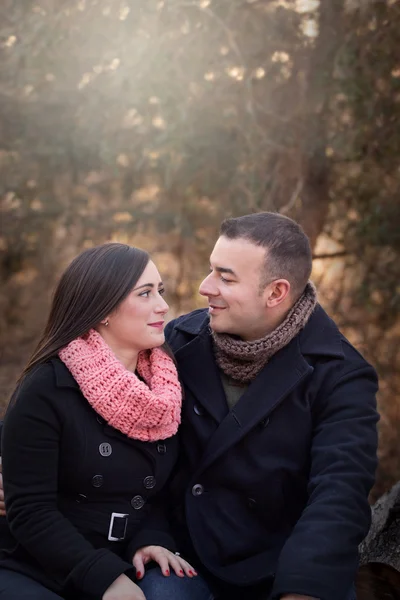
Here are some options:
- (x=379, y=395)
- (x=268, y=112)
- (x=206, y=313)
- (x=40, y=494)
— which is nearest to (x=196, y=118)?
(x=268, y=112)

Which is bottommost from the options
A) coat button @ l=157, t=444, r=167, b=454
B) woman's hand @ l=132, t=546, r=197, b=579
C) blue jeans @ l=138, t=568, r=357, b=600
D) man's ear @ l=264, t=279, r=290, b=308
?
blue jeans @ l=138, t=568, r=357, b=600

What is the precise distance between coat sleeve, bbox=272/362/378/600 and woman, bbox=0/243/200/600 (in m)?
0.38

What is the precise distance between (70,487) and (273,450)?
59 cm

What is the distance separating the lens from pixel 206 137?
5215mm

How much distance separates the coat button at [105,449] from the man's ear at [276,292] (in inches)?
25.2

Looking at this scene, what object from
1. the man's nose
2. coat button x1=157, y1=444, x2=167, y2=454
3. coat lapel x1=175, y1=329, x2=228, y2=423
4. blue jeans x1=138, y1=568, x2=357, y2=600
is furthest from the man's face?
blue jeans x1=138, y1=568, x2=357, y2=600

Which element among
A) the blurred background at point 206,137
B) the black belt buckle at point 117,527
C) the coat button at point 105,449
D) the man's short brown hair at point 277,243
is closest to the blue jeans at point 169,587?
the black belt buckle at point 117,527

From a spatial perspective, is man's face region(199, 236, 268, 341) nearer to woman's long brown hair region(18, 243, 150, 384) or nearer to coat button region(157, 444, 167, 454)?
woman's long brown hair region(18, 243, 150, 384)

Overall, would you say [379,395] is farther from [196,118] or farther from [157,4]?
[157,4]

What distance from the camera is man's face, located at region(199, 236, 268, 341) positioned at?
247 centimetres

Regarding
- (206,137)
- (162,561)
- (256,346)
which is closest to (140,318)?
(256,346)

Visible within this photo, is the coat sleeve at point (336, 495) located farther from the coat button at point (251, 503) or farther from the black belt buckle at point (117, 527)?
the black belt buckle at point (117, 527)

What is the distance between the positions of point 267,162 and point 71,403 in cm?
330

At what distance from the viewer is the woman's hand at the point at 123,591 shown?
2082 millimetres
